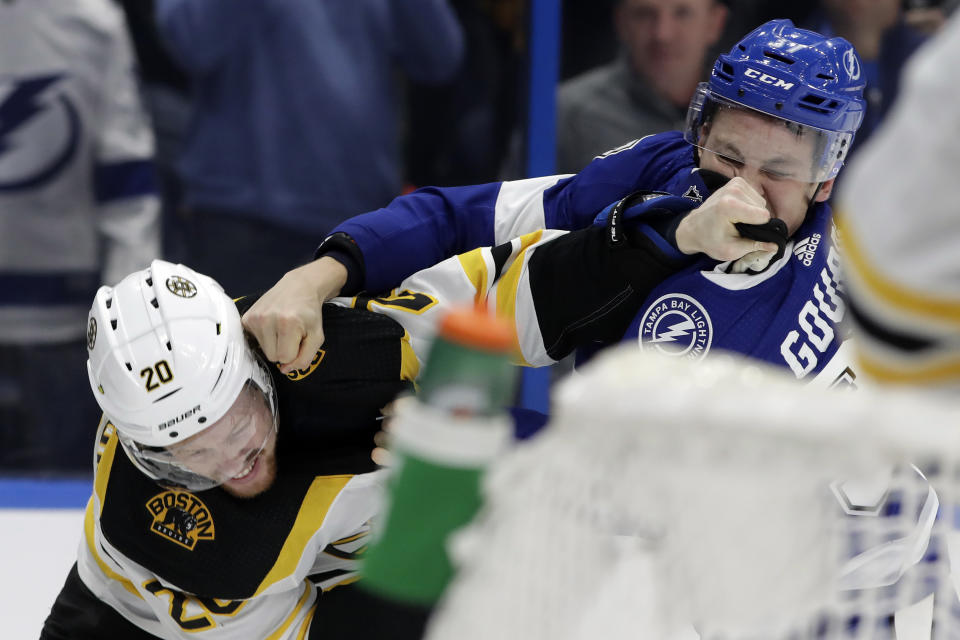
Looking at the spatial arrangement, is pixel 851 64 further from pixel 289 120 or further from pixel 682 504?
pixel 289 120

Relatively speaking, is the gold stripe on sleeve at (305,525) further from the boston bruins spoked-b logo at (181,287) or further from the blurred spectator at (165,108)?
the blurred spectator at (165,108)

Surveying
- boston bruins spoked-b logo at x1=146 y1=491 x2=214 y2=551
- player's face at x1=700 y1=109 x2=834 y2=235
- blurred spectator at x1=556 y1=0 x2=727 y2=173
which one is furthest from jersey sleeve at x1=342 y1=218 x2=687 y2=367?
blurred spectator at x1=556 y1=0 x2=727 y2=173

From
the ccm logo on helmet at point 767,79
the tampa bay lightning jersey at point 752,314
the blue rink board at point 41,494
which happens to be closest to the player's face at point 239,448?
the tampa bay lightning jersey at point 752,314

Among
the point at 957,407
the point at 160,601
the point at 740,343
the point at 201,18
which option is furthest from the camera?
the point at 201,18

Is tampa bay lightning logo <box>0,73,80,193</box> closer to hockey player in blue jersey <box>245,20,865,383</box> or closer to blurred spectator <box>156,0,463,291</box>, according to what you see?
blurred spectator <box>156,0,463,291</box>

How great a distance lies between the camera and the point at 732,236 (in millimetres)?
1589

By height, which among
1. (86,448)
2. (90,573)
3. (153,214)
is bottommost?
(86,448)

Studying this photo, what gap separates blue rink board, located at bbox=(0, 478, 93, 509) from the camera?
10.3 ft

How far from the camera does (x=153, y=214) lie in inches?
141

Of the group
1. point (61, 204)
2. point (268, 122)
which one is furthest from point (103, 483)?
point (268, 122)

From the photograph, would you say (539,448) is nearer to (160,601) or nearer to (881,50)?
(160,601)

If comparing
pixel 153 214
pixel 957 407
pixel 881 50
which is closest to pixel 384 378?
pixel 957 407

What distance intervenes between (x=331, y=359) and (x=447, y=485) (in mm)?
993

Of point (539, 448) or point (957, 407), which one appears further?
point (539, 448)
